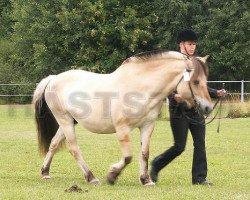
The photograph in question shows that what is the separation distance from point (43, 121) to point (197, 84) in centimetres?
275

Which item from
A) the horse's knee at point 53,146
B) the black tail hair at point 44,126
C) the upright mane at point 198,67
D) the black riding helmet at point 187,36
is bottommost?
the horse's knee at point 53,146

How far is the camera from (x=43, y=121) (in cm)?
890

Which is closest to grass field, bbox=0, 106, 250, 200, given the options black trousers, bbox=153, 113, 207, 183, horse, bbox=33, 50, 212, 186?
black trousers, bbox=153, 113, 207, 183

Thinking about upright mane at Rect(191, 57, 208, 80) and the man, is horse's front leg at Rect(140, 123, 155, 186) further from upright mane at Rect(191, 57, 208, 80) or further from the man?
upright mane at Rect(191, 57, 208, 80)

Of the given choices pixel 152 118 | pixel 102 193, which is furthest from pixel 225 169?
pixel 102 193

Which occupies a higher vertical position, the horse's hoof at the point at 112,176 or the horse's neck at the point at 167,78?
the horse's neck at the point at 167,78

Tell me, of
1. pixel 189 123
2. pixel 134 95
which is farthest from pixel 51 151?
pixel 189 123

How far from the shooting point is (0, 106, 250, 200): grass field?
670cm

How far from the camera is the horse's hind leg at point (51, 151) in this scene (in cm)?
845

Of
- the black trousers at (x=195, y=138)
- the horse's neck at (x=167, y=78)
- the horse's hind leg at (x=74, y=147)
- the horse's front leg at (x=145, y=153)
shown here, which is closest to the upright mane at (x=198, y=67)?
the horse's neck at (x=167, y=78)

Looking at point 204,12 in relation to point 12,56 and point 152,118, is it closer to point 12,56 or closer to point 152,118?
point 12,56

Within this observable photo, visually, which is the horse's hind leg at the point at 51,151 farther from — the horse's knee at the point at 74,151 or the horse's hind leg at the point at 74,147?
the horse's knee at the point at 74,151

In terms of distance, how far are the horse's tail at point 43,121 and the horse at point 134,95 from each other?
631 millimetres

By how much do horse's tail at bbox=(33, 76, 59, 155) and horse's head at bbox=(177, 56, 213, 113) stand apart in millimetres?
2405
